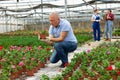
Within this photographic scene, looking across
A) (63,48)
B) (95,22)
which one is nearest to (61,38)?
(63,48)

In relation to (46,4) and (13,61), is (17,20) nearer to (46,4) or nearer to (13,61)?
(46,4)

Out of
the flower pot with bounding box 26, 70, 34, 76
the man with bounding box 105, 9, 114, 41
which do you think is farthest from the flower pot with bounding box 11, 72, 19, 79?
the man with bounding box 105, 9, 114, 41

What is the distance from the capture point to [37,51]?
27.1ft

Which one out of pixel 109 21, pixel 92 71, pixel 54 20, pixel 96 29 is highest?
pixel 54 20

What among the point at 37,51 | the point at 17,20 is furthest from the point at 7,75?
the point at 17,20

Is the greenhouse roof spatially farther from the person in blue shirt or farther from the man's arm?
the man's arm

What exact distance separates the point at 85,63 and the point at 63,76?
1337mm

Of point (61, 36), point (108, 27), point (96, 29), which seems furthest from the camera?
point (108, 27)

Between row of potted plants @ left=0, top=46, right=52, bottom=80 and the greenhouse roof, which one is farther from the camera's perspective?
the greenhouse roof

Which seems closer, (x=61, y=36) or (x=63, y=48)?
(x=61, y=36)

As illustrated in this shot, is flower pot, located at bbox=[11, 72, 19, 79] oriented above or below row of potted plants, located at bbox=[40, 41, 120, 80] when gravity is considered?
below

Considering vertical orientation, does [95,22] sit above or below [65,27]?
below

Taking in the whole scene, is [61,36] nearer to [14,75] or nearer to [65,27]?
[65,27]

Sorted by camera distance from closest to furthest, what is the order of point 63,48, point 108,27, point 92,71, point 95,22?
point 92,71
point 63,48
point 95,22
point 108,27
